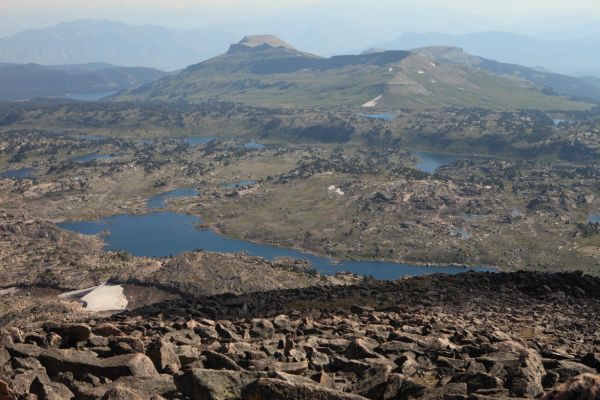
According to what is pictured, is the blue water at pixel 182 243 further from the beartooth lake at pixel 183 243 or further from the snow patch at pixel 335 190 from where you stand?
the snow patch at pixel 335 190

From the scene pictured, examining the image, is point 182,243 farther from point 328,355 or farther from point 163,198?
point 328,355

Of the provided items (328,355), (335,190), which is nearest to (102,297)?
(328,355)

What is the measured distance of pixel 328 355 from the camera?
88.6 feet

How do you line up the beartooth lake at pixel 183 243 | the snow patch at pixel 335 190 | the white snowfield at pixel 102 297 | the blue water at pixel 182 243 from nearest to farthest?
1. the white snowfield at pixel 102 297
2. the beartooth lake at pixel 183 243
3. the blue water at pixel 182 243
4. the snow patch at pixel 335 190

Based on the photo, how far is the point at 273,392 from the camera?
17.8 metres

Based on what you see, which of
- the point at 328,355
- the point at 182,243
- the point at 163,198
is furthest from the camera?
the point at 163,198

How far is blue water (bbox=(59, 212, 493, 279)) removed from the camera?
127312 millimetres

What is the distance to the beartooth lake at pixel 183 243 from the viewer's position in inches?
5007

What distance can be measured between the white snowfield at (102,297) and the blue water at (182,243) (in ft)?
153

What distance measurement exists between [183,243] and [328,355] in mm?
123720

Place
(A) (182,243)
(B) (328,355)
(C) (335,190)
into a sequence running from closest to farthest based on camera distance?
(B) (328,355) → (A) (182,243) → (C) (335,190)

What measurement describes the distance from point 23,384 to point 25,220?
127909 millimetres

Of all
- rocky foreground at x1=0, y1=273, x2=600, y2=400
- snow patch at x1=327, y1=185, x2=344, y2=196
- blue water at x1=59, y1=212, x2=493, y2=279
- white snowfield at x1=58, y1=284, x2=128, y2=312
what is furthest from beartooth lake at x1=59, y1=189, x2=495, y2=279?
rocky foreground at x1=0, y1=273, x2=600, y2=400

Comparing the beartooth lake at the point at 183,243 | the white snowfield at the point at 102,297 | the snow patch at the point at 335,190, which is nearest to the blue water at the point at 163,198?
the beartooth lake at the point at 183,243
